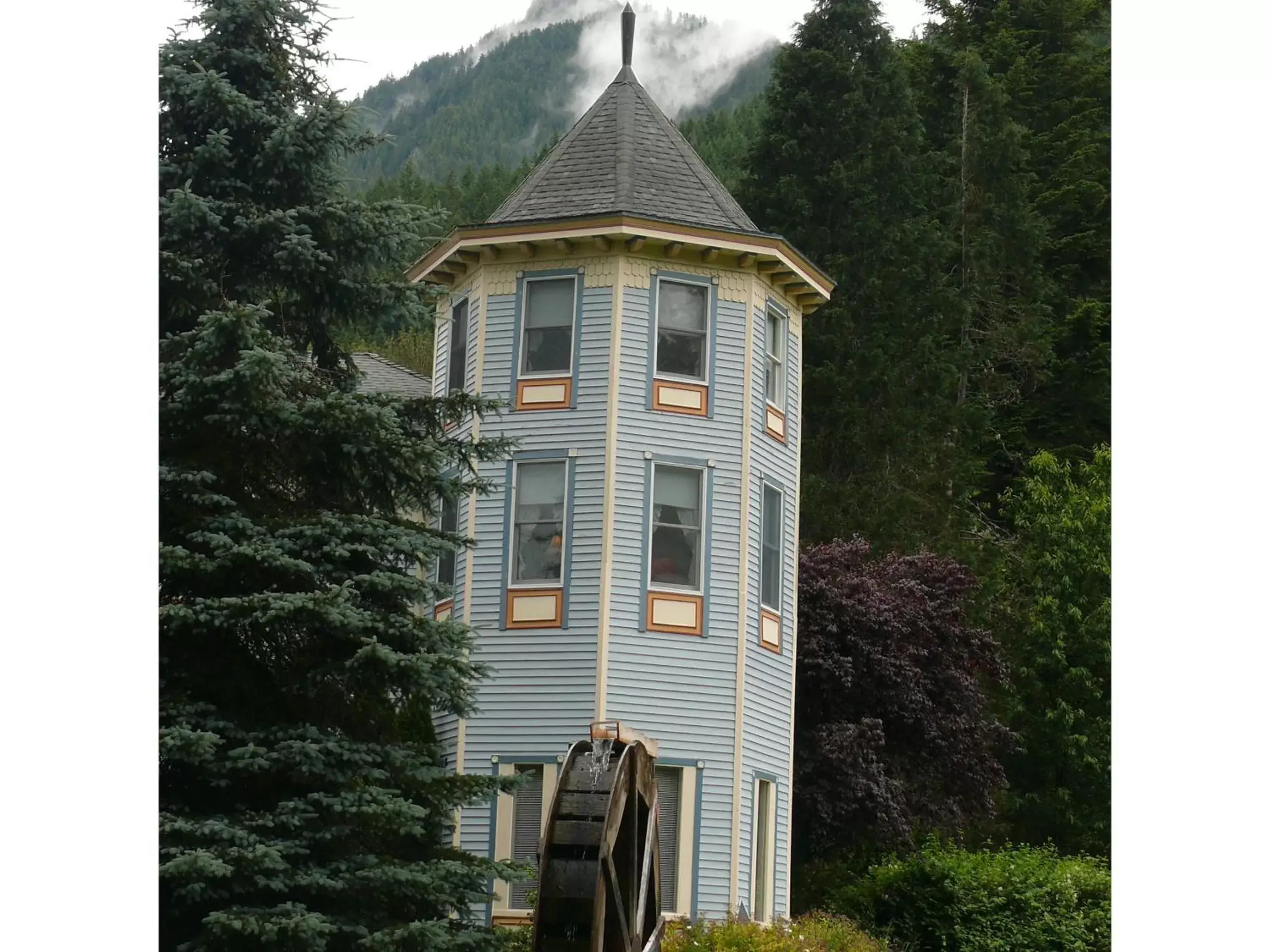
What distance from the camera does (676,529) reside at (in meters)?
23.4

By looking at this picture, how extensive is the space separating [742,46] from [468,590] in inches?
629

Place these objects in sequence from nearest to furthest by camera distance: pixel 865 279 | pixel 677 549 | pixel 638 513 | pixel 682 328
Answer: pixel 638 513, pixel 677 549, pixel 682 328, pixel 865 279

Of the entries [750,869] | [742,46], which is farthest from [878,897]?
[742,46]

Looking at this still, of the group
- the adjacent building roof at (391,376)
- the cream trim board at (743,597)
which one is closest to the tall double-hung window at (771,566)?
the cream trim board at (743,597)

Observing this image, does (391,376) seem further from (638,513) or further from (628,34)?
(638,513)

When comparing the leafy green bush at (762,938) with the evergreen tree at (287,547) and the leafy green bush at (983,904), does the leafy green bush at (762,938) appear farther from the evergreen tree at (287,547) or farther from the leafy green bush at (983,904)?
the evergreen tree at (287,547)

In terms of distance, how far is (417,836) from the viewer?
49.8ft

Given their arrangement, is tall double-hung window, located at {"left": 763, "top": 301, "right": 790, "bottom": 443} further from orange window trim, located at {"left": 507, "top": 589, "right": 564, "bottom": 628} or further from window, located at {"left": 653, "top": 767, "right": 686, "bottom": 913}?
window, located at {"left": 653, "top": 767, "right": 686, "bottom": 913}

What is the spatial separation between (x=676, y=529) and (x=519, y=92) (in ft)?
92.7

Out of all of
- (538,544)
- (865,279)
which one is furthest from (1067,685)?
(538,544)

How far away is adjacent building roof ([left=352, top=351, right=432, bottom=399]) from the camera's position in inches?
1172

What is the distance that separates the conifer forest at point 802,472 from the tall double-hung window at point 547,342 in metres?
2.55

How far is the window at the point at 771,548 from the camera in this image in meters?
24.5
